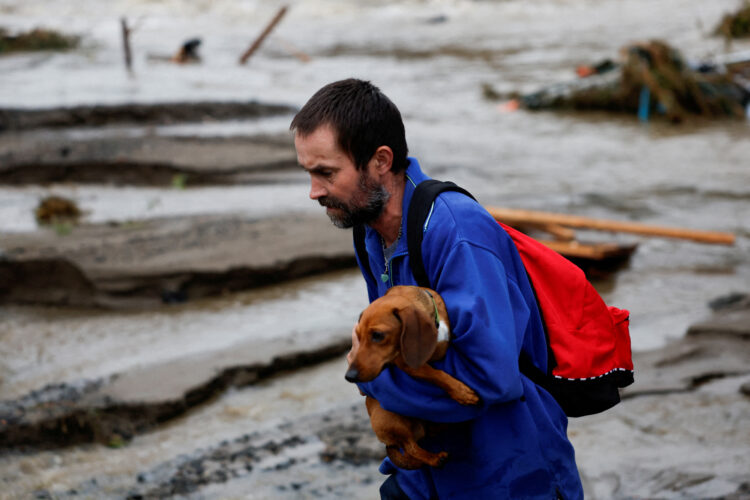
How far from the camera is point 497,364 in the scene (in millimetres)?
1568

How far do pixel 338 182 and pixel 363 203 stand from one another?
8 cm

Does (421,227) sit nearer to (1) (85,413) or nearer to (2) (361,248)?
(2) (361,248)

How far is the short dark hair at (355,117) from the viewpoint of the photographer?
1696 millimetres

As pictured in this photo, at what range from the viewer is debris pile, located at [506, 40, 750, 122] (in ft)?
44.1

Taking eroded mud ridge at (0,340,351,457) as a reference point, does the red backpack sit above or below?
above

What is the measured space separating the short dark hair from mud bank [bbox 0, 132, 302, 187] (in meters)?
8.03

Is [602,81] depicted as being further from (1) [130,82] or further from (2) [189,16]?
(2) [189,16]

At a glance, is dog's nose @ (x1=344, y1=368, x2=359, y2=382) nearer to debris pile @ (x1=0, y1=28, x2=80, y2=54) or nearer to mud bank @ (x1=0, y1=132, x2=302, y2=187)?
mud bank @ (x1=0, y1=132, x2=302, y2=187)

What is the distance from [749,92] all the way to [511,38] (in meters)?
12.4

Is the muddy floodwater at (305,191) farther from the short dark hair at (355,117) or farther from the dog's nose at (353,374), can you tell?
the short dark hair at (355,117)

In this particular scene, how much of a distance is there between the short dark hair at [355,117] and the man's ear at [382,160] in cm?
1

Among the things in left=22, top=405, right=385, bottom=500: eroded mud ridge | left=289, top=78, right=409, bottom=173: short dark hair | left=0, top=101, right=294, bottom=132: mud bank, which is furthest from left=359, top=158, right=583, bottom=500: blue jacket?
left=0, top=101, right=294, bottom=132: mud bank

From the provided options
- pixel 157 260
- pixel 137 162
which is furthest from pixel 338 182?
pixel 137 162

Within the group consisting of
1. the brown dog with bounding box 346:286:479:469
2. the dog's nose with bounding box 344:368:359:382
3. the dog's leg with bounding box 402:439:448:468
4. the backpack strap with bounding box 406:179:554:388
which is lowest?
the dog's leg with bounding box 402:439:448:468
